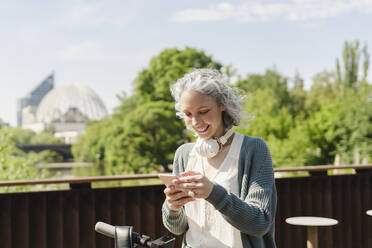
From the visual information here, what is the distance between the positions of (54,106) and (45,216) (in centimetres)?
13447

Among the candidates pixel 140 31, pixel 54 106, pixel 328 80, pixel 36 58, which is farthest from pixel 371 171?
pixel 54 106

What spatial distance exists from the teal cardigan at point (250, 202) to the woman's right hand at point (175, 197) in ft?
0.34

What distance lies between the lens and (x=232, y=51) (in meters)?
58.6

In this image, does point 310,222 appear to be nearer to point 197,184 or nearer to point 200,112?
point 200,112

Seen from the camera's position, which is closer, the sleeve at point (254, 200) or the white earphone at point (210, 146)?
the sleeve at point (254, 200)

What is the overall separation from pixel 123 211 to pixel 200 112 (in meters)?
2.28

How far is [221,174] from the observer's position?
1.61 m

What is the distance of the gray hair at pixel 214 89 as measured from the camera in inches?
62.2

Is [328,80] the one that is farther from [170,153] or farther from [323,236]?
[323,236]

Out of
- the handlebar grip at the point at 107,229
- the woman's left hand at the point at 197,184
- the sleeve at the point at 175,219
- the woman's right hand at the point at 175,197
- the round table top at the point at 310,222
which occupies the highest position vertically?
the woman's left hand at the point at 197,184

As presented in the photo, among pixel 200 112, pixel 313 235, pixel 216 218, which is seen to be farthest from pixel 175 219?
pixel 313 235

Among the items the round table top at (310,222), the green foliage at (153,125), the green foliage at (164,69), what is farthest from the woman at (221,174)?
the green foliage at (164,69)

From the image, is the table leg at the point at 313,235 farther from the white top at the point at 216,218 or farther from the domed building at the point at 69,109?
the domed building at the point at 69,109

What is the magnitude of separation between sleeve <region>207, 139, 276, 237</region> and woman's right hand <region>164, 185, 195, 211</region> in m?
0.10
